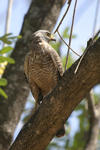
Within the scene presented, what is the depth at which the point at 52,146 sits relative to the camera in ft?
20.5

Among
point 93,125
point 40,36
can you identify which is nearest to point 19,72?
point 40,36

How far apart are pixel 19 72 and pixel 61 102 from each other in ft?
7.78

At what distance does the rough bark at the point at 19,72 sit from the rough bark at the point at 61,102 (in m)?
1.68

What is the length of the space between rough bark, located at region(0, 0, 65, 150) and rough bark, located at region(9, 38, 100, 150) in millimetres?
1683

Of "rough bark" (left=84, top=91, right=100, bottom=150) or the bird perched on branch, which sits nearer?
the bird perched on branch

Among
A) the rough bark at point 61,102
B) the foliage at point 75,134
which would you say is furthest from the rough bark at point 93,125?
the rough bark at point 61,102

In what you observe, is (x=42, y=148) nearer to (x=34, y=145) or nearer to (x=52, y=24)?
(x=34, y=145)

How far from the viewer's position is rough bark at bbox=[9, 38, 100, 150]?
2.48 metres

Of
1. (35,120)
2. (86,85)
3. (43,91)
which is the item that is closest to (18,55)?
(43,91)

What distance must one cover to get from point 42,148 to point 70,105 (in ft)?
2.24

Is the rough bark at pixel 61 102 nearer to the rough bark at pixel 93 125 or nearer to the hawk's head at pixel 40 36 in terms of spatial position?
the hawk's head at pixel 40 36

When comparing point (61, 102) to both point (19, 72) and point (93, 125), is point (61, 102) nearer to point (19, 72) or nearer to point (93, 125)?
point (19, 72)

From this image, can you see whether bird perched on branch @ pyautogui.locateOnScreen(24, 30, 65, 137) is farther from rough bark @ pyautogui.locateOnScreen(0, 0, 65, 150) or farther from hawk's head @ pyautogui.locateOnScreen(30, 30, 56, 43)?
rough bark @ pyautogui.locateOnScreen(0, 0, 65, 150)

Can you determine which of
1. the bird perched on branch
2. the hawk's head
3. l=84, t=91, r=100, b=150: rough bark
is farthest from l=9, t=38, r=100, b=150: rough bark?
l=84, t=91, r=100, b=150: rough bark
